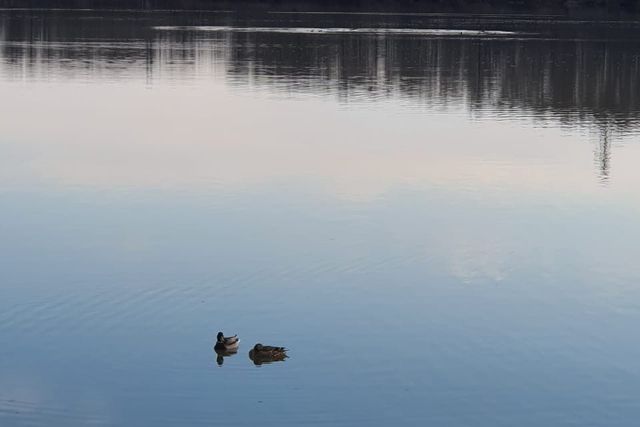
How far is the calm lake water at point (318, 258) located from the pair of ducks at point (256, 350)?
0.10m

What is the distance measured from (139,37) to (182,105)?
2571cm

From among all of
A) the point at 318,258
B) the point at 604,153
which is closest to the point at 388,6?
the point at 604,153

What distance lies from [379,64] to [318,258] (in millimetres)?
26292

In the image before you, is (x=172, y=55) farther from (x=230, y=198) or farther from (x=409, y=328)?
(x=409, y=328)

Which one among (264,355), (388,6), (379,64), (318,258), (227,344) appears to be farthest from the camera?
(388,6)

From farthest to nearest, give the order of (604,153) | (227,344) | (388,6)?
(388,6), (604,153), (227,344)

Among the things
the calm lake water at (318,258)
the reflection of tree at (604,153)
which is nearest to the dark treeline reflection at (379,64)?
the reflection of tree at (604,153)

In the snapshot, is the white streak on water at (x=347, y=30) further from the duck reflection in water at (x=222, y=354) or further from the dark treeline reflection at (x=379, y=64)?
the duck reflection in water at (x=222, y=354)

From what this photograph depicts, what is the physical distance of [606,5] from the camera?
298 feet

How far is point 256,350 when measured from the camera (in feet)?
31.1

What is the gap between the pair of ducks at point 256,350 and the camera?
9.48 meters

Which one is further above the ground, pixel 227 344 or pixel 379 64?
pixel 379 64

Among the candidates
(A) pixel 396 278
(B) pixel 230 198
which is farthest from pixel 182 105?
(A) pixel 396 278

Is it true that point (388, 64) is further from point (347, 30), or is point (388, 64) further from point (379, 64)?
point (347, 30)
